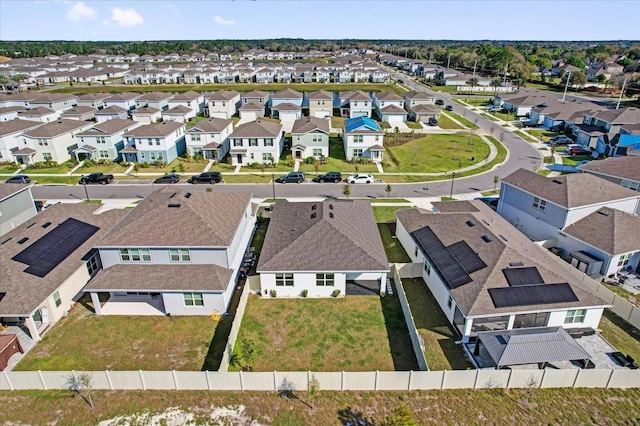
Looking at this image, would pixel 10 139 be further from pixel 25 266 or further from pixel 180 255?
pixel 180 255

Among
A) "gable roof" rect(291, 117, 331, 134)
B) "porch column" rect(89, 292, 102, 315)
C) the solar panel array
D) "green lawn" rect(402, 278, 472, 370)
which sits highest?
"gable roof" rect(291, 117, 331, 134)

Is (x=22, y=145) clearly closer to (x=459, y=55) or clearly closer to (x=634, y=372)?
(x=634, y=372)

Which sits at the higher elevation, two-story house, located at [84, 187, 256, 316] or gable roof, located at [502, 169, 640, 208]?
gable roof, located at [502, 169, 640, 208]

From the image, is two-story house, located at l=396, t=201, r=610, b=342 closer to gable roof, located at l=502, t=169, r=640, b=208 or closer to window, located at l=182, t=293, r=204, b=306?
gable roof, located at l=502, t=169, r=640, b=208

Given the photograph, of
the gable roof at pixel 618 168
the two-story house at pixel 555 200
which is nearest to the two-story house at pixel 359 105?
the gable roof at pixel 618 168

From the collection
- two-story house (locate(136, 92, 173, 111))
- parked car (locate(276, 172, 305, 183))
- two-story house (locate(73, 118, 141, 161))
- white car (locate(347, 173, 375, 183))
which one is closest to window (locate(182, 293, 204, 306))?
parked car (locate(276, 172, 305, 183))
